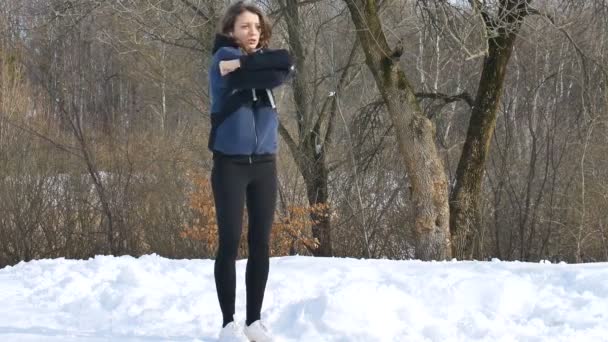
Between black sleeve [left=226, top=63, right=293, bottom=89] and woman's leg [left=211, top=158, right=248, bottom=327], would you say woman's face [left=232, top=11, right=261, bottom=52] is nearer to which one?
black sleeve [left=226, top=63, right=293, bottom=89]

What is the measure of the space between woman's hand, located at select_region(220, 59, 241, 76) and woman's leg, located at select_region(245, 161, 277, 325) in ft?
1.46

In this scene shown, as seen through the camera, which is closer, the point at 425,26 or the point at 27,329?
the point at 27,329

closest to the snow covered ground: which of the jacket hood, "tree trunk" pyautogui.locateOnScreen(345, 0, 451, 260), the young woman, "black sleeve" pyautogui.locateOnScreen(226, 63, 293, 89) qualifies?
the young woman

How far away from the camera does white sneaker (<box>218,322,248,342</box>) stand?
10.8 ft

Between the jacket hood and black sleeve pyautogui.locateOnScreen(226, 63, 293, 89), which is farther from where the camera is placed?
the jacket hood

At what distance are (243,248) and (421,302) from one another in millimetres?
7312

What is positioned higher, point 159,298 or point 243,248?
point 159,298

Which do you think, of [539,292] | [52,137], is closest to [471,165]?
[539,292]

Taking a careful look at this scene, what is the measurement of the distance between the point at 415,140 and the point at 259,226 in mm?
4961

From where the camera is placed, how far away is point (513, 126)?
42.2 ft

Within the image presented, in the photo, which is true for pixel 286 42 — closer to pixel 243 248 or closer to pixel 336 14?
pixel 336 14

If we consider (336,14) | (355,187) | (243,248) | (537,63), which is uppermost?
(336,14)

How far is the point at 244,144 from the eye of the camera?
3213 mm

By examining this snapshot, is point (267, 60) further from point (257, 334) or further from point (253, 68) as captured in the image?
point (257, 334)
